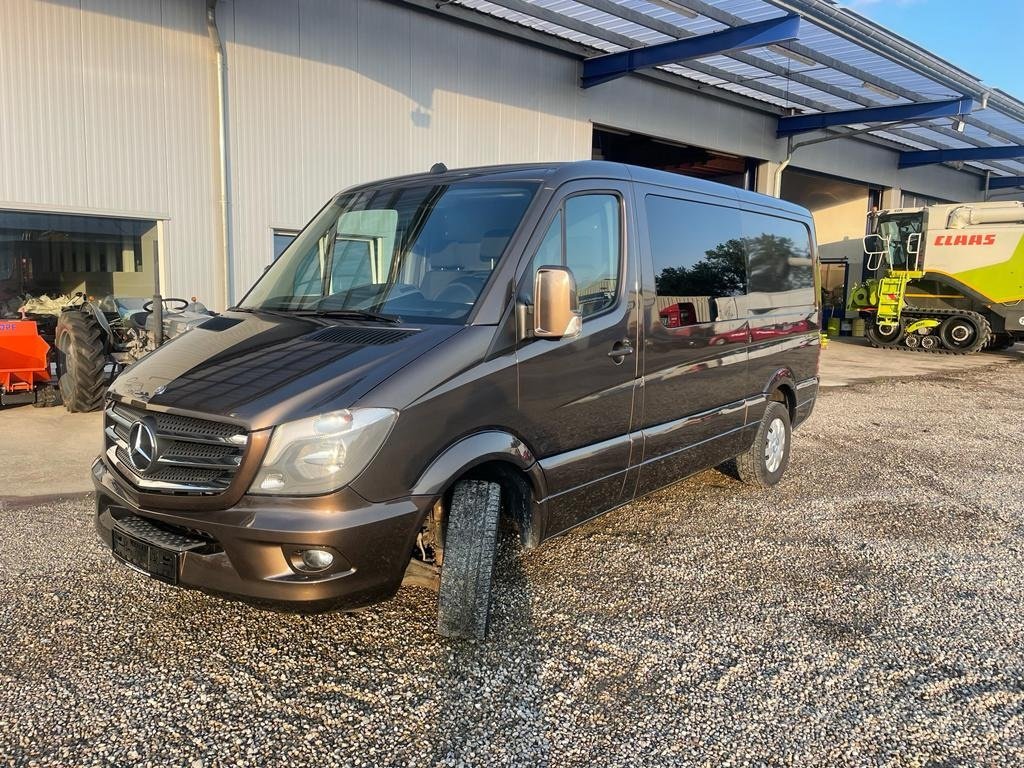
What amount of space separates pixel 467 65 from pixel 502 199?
33.7ft

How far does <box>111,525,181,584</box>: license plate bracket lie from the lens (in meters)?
2.98

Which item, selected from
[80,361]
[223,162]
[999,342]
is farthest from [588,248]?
[999,342]

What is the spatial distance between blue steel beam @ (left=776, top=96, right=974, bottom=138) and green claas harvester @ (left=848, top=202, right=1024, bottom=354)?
2225 mm

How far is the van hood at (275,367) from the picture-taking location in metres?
2.90

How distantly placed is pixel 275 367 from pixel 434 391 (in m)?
0.68

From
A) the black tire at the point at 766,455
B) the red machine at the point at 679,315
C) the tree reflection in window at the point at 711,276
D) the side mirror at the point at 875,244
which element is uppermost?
the side mirror at the point at 875,244

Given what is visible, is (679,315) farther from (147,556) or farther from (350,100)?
(350,100)

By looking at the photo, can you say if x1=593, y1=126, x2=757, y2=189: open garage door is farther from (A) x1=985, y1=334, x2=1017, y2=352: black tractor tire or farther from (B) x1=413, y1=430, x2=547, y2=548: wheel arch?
(B) x1=413, y1=430, x2=547, y2=548: wheel arch

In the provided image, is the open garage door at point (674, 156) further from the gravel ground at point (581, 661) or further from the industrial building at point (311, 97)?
the gravel ground at point (581, 661)

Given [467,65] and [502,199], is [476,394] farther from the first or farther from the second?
[467,65]

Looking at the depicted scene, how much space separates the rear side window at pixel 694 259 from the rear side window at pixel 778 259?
219mm

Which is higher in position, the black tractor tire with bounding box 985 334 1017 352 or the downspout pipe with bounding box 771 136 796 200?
the downspout pipe with bounding box 771 136 796 200

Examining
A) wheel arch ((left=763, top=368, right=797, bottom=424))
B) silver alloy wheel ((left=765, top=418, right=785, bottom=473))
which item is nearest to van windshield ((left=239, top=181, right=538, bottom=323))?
wheel arch ((left=763, top=368, right=797, bottom=424))

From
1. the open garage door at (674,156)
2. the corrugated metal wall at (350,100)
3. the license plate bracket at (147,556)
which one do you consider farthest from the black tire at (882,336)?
the license plate bracket at (147,556)
